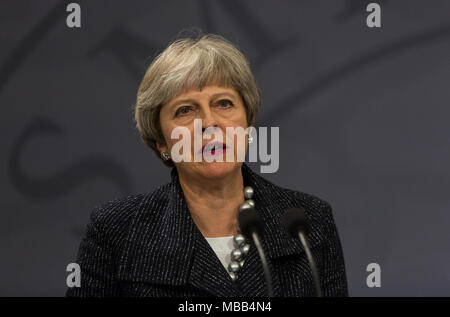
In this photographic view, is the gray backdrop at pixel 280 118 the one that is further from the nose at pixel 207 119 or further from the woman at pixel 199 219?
the nose at pixel 207 119

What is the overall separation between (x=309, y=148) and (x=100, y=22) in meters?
1.00

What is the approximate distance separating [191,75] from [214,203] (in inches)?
13.2

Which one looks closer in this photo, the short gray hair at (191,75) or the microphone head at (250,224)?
the microphone head at (250,224)

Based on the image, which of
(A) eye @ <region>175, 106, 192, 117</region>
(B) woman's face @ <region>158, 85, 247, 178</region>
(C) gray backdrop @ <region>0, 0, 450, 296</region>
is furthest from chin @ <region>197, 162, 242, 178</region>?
(C) gray backdrop @ <region>0, 0, 450, 296</region>

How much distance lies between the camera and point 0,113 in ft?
8.72

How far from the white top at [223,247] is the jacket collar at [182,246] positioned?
0.04 metres

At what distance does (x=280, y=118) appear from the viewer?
2602 mm

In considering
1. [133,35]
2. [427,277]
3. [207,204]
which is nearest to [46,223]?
[133,35]

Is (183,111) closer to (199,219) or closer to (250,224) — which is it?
(199,219)

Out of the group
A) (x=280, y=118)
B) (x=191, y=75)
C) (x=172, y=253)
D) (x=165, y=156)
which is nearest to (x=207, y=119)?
(x=191, y=75)

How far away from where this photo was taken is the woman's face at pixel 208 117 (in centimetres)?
154

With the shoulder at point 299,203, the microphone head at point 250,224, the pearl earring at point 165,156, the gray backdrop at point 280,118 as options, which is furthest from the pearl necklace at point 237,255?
the gray backdrop at point 280,118

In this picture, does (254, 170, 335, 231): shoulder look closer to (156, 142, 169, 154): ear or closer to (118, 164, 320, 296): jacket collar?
(118, 164, 320, 296): jacket collar
